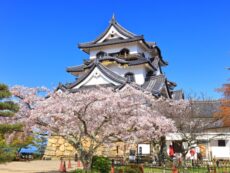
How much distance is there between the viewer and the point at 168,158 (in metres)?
24.2

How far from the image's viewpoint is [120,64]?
115 ft

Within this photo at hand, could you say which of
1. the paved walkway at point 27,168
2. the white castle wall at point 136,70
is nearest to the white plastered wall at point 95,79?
the white castle wall at point 136,70

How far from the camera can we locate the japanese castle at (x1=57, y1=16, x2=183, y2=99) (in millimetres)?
31922

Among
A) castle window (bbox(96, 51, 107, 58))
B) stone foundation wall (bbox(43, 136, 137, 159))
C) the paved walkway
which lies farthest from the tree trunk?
castle window (bbox(96, 51, 107, 58))

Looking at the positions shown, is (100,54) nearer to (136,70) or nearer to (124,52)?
(124,52)

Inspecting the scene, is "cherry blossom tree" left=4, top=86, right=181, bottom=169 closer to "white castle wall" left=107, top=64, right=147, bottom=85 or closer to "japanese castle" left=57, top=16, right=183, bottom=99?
"japanese castle" left=57, top=16, right=183, bottom=99

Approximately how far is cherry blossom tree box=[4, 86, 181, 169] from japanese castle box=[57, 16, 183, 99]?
1416cm

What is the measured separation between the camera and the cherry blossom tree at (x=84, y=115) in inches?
578

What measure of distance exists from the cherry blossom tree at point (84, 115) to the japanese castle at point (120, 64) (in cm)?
1416

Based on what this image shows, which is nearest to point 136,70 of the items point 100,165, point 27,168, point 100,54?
point 100,54

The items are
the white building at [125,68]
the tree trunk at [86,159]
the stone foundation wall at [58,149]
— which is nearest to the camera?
the tree trunk at [86,159]

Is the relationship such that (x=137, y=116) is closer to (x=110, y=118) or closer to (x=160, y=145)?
(x=110, y=118)

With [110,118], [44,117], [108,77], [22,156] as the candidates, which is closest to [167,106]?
[108,77]

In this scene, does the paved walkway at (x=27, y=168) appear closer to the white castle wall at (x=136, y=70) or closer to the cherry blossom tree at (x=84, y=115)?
the cherry blossom tree at (x=84, y=115)
